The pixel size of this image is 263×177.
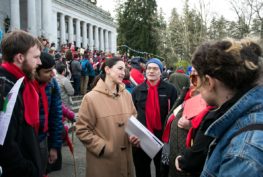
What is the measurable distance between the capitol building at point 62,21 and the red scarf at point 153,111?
20855mm

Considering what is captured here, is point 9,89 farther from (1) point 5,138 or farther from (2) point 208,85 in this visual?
(2) point 208,85

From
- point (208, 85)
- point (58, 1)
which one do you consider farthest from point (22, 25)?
point (208, 85)

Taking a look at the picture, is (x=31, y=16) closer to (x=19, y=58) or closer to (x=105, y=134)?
(x=105, y=134)

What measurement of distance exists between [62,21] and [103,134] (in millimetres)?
42938

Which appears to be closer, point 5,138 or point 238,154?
point 238,154

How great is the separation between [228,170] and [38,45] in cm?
226

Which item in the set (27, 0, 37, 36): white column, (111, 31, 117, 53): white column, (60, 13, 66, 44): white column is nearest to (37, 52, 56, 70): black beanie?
(27, 0, 37, 36): white column

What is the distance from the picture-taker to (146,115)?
16.8ft

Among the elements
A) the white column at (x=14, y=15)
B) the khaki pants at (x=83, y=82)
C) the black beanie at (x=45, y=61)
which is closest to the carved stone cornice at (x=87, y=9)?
the white column at (x=14, y=15)

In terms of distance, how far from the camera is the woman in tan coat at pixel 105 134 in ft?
13.5

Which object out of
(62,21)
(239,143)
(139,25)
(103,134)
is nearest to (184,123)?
(103,134)

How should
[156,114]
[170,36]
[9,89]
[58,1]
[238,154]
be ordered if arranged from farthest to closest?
[170,36], [58,1], [156,114], [9,89], [238,154]

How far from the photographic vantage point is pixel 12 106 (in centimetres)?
261

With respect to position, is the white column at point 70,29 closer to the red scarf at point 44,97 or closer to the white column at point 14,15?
the white column at point 14,15
